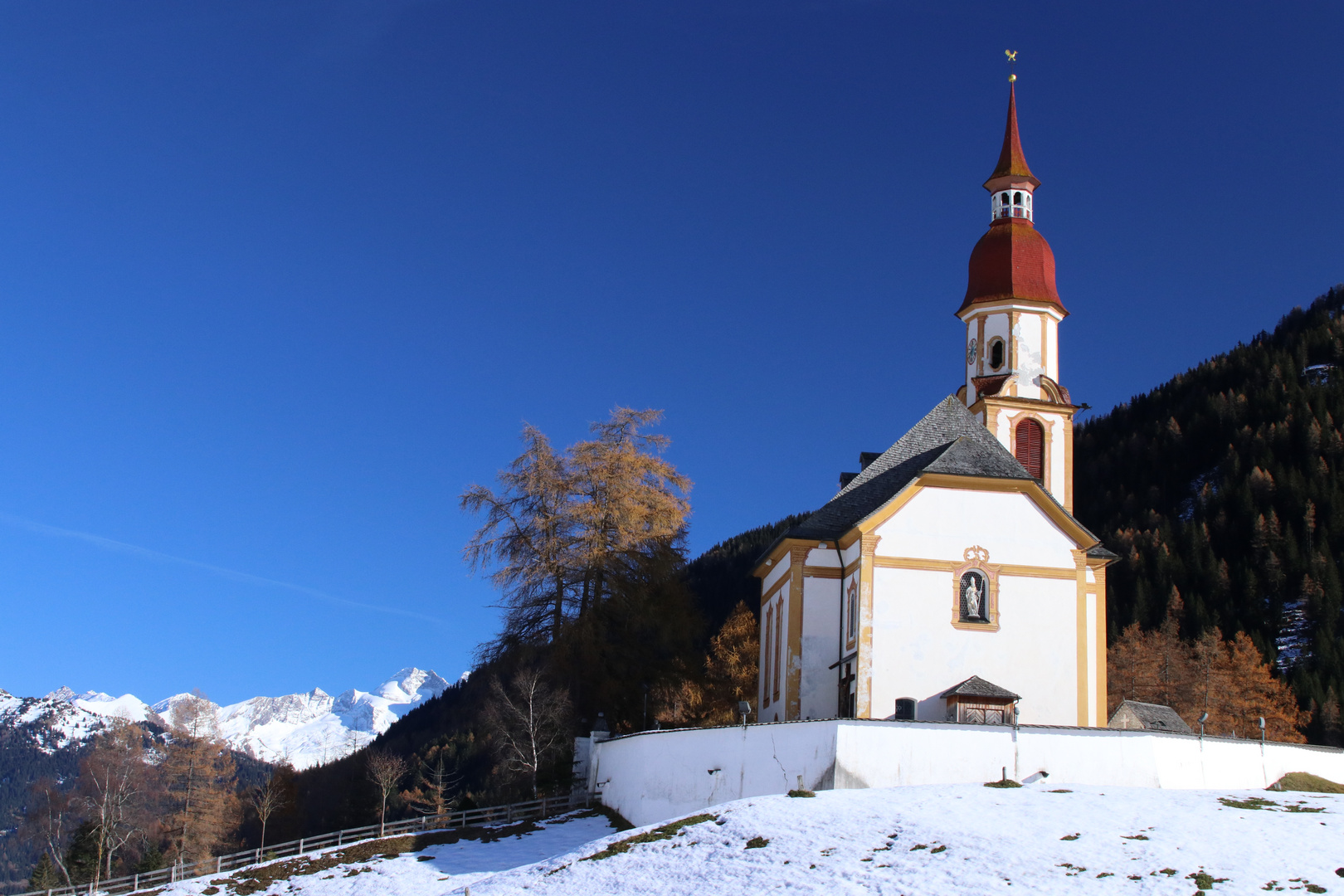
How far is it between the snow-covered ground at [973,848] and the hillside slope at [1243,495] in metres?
60.5

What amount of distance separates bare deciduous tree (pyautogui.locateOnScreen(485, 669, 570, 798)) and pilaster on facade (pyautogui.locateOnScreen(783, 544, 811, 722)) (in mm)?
8229

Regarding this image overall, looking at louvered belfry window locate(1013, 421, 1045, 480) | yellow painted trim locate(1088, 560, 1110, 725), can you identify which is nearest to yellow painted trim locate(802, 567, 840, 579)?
yellow painted trim locate(1088, 560, 1110, 725)

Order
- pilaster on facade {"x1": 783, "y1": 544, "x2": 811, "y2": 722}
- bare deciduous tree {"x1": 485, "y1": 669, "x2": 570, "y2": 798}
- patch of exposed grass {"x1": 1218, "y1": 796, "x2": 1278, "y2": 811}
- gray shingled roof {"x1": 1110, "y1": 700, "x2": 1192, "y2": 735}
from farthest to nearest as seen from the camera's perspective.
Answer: gray shingled roof {"x1": 1110, "y1": 700, "x2": 1192, "y2": 735}
bare deciduous tree {"x1": 485, "y1": 669, "x2": 570, "y2": 798}
pilaster on facade {"x1": 783, "y1": 544, "x2": 811, "y2": 722}
patch of exposed grass {"x1": 1218, "y1": 796, "x2": 1278, "y2": 811}

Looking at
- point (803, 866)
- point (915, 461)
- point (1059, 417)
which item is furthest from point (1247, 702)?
point (803, 866)

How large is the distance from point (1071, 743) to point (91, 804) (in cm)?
4586

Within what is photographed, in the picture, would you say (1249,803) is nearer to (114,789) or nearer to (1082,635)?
(1082,635)

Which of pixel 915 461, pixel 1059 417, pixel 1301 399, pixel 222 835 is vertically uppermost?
pixel 1301 399

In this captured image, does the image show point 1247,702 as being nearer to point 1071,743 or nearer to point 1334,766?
point 1334,766

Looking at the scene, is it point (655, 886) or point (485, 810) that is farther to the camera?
point (485, 810)

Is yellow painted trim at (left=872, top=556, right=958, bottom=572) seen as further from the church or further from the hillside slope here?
the hillside slope

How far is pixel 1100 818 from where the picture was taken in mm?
21844

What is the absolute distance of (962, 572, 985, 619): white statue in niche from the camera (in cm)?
3278

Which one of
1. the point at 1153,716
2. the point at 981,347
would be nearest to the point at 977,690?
the point at 1153,716

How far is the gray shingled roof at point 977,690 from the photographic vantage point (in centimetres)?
3127
